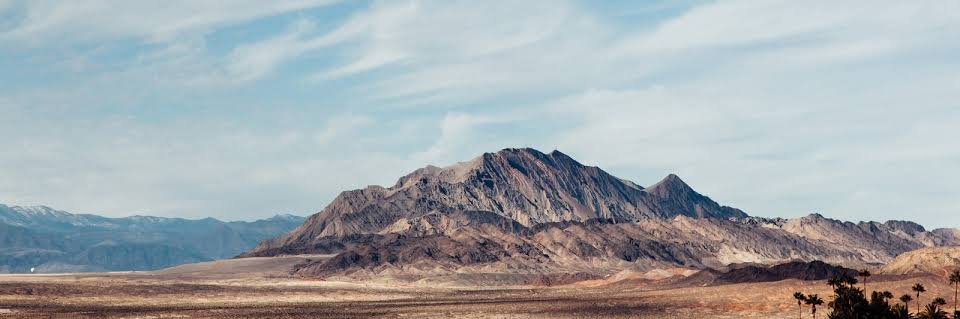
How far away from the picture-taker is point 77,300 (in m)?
136

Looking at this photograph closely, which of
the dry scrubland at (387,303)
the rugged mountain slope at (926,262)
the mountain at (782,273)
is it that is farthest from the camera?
the mountain at (782,273)

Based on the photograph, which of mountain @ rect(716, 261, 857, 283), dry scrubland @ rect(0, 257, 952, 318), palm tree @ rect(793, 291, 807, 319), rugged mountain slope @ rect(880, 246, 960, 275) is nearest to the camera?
palm tree @ rect(793, 291, 807, 319)

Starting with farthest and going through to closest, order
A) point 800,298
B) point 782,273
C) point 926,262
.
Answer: point 782,273 < point 926,262 < point 800,298

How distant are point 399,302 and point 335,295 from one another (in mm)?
23729

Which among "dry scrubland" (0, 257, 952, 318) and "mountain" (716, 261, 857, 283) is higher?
"mountain" (716, 261, 857, 283)

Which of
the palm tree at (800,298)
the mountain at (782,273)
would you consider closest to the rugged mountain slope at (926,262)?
the mountain at (782,273)

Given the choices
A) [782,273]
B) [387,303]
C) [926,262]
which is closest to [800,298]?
[387,303]

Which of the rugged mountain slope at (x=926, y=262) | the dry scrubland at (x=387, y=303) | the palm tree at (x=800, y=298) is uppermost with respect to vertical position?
the rugged mountain slope at (x=926, y=262)

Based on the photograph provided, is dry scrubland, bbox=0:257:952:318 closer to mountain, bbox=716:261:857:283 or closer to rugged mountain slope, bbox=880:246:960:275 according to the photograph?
rugged mountain slope, bbox=880:246:960:275

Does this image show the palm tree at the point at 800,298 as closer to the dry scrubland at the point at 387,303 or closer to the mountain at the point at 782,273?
the dry scrubland at the point at 387,303

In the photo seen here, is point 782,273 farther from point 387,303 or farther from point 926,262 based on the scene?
point 387,303

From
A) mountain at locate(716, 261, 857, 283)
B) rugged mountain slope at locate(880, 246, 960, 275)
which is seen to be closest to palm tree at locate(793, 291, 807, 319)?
rugged mountain slope at locate(880, 246, 960, 275)

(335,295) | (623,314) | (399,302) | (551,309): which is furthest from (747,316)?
(335,295)

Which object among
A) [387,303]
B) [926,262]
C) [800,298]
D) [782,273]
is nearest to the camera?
[800,298]
